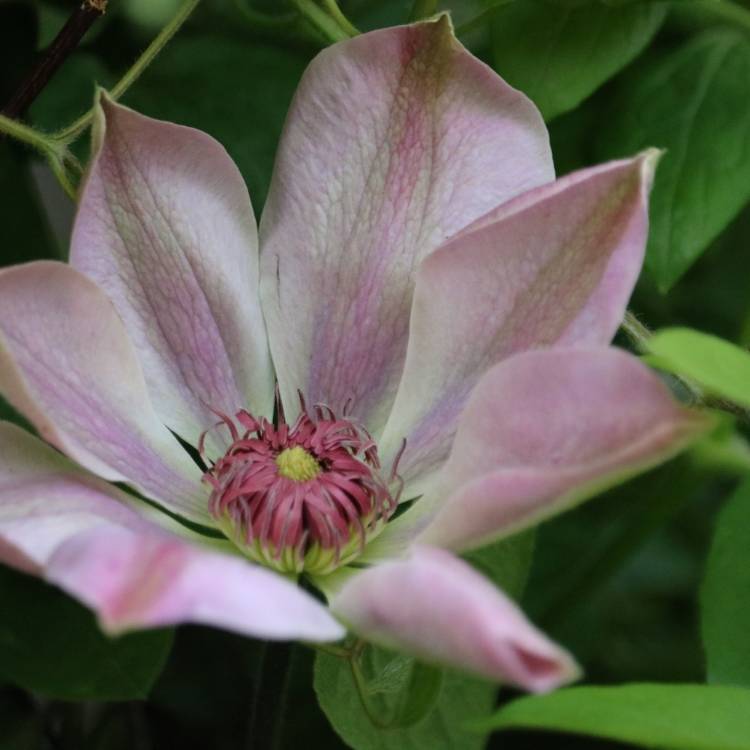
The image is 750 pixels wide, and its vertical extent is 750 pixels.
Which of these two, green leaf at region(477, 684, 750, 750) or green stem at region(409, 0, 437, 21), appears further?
green stem at region(409, 0, 437, 21)

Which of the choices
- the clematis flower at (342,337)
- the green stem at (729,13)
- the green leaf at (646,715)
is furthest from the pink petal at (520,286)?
the green stem at (729,13)

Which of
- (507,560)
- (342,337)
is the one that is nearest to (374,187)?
(342,337)

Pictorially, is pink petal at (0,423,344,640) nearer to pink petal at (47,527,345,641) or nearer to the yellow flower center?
pink petal at (47,527,345,641)

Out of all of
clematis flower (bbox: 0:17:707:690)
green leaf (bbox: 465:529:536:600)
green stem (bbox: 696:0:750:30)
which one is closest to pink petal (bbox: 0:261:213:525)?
clematis flower (bbox: 0:17:707:690)

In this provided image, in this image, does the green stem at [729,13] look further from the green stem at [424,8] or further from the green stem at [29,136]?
the green stem at [29,136]

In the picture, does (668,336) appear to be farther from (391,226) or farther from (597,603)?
(597,603)
